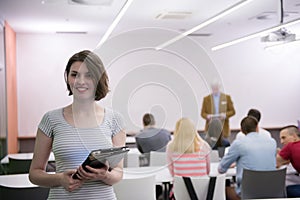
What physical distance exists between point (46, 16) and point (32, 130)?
2521mm

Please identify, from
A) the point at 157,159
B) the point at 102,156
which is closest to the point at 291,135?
the point at 157,159

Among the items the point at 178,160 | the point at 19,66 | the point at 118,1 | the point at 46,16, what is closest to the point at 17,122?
the point at 19,66

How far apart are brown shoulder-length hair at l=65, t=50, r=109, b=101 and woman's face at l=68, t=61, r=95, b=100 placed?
16 millimetres

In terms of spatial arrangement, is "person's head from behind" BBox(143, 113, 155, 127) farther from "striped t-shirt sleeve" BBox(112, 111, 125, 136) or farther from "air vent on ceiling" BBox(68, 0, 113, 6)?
"air vent on ceiling" BBox(68, 0, 113, 6)

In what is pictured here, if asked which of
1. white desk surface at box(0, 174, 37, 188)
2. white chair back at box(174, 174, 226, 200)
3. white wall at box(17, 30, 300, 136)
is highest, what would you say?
white wall at box(17, 30, 300, 136)

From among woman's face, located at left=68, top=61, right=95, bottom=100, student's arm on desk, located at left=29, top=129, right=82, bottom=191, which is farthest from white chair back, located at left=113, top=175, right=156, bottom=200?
woman's face, located at left=68, top=61, right=95, bottom=100

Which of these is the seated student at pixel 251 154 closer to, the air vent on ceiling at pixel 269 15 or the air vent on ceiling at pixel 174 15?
the air vent on ceiling at pixel 174 15

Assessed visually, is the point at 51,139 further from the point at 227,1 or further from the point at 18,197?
the point at 227,1

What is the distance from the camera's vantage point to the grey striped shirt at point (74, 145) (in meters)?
1.65

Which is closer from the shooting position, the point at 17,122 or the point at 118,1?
the point at 118,1

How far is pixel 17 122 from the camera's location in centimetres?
748

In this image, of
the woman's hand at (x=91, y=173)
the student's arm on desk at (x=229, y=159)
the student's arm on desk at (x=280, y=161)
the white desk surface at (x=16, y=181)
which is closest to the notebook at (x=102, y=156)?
the woman's hand at (x=91, y=173)

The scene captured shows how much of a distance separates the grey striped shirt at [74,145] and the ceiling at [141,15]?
3.67m

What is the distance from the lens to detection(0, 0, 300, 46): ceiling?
5.31 m
